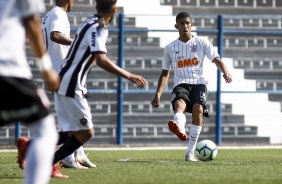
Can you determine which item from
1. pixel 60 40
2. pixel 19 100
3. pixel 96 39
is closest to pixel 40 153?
pixel 19 100

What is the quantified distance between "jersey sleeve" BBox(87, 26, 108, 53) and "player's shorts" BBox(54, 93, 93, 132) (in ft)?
2.08

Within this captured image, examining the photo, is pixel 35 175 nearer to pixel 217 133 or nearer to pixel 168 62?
pixel 168 62

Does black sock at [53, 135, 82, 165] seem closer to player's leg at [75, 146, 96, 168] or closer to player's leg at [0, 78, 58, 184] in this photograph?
player's leg at [75, 146, 96, 168]

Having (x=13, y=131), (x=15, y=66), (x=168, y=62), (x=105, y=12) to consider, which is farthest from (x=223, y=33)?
(x=15, y=66)

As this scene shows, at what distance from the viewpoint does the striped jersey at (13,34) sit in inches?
212

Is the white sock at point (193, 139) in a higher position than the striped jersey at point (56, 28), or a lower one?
lower

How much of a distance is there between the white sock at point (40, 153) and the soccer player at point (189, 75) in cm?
595

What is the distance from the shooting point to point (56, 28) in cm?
997

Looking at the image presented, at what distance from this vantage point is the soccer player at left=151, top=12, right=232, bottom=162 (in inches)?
461

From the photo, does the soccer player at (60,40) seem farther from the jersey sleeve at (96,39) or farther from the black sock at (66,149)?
the jersey sleeve at (96,39)

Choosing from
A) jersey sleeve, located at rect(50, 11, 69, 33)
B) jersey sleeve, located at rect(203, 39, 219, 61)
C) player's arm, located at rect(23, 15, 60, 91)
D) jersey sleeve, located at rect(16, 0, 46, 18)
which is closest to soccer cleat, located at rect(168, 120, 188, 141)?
jersey sleeve, located at rect(203, 39, 219, 61)

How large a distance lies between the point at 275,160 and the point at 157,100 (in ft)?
5.70

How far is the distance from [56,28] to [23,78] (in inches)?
180

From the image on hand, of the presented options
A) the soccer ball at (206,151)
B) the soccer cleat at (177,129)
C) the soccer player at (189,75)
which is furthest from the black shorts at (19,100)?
the soccer ball at (206,151)
